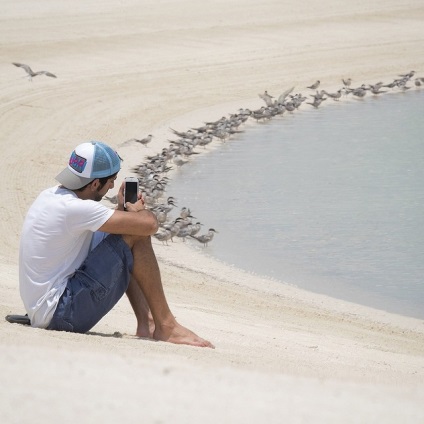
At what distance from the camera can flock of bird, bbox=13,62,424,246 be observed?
1305 cm

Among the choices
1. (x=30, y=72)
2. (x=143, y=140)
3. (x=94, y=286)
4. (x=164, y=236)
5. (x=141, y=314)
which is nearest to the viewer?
(x=94, y=286)

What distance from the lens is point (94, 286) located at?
236 inches

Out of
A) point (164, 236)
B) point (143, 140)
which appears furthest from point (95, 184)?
point (143, 140)

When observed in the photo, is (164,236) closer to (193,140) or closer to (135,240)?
(193,140)

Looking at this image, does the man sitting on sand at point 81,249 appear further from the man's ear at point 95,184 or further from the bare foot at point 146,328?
the bare foot at point 146,328

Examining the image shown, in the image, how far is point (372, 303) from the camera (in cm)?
1098

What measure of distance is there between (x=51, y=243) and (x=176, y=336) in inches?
37.4

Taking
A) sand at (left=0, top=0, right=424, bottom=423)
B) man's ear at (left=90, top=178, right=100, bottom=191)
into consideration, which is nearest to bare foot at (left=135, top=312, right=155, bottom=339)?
sand at (left=0, top=0, right=424, bottom=423)

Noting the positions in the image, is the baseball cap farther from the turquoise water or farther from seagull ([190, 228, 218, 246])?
seagull ([190, 228, 218, 246])

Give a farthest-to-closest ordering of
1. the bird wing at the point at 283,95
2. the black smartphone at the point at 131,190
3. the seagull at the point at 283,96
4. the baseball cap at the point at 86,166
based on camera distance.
A: the bird wing at the point at 283,95
the seagull at the point at 283,96
the black smartphone at the point at 131,190
the baseball cap at the point at 86,166

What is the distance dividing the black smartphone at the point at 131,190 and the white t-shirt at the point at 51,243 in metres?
0.33

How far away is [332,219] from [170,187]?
2.91 metres

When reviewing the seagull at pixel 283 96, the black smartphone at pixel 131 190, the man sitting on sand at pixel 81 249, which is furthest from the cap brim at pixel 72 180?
the seagull at pixel 283 96

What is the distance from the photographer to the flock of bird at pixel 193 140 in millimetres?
13047
